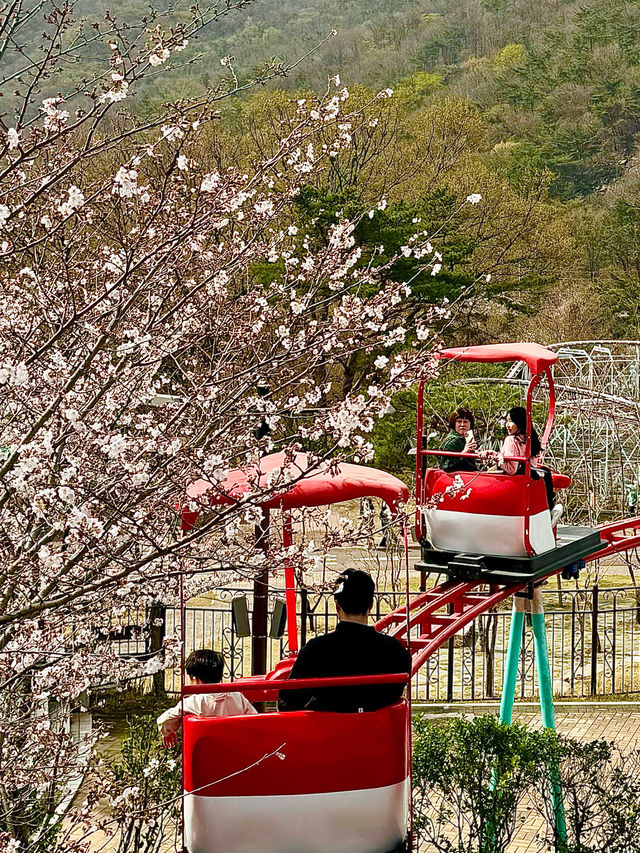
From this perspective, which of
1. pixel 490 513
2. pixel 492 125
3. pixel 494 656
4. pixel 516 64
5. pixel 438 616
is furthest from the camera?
pixel 516 64

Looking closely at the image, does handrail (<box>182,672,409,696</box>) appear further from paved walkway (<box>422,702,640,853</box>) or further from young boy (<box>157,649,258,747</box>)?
paved walkway (<box>422,702,640,853</box>)

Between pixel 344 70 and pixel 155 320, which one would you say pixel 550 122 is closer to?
pixel 344 70

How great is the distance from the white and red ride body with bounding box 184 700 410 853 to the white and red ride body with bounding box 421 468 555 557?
291 cm

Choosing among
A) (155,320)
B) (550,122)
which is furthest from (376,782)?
(550,122)

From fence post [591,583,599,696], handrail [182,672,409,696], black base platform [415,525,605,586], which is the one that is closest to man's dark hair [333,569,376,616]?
handrail [182,672,409,696]

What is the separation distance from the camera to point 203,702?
17.4ft

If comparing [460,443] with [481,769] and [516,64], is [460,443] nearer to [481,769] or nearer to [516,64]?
[481,769]

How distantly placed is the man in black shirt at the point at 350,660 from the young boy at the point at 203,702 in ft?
1.27

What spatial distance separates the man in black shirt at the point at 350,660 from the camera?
4.93 m

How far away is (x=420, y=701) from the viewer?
37.9 feet

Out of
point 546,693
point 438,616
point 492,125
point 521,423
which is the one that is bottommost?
point 546,693

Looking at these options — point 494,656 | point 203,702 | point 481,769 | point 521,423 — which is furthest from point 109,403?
point 494,656

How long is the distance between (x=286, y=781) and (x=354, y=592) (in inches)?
36.4

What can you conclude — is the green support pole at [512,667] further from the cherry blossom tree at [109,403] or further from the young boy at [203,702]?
the young boy at [203,702]
